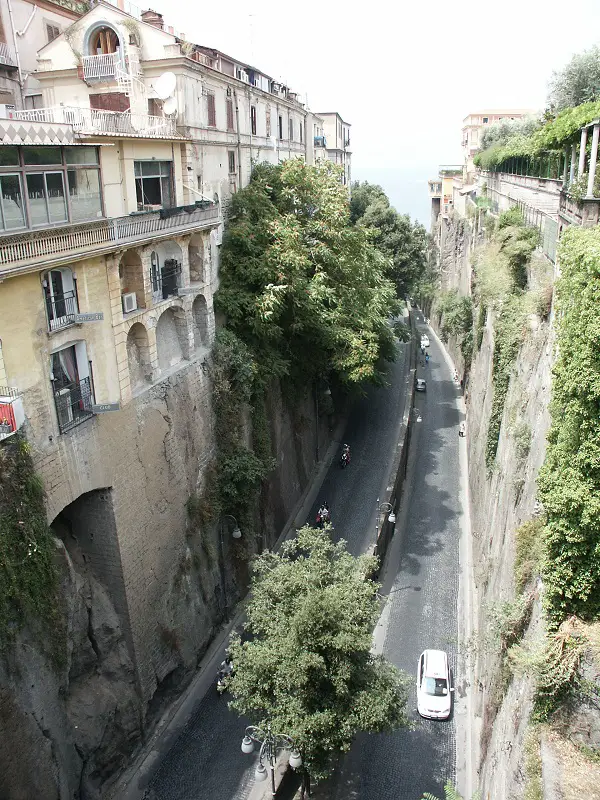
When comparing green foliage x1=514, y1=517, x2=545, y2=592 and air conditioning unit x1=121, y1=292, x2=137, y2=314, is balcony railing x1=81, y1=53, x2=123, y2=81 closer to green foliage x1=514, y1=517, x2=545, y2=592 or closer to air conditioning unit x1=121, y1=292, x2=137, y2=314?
air conditioning unit x1=121, y1=292, x2=137, y2=314

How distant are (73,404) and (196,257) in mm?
8677

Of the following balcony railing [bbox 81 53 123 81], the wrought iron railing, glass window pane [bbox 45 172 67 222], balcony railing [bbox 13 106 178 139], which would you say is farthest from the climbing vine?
balcony railing [bbox 81 53 123 81]

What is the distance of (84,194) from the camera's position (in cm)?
1673

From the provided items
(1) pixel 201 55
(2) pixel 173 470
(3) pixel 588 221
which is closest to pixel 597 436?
(3) pixel 588 221

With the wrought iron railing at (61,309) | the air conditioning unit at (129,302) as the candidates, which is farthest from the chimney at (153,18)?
the wrought iron railing at (61,309)

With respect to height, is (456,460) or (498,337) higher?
(498,337)

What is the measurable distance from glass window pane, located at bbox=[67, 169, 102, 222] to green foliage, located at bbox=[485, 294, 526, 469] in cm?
1468

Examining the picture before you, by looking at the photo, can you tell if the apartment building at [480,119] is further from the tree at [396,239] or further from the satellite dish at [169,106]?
the satellite dish at [169,106]

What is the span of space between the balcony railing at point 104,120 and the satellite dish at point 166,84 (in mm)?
754

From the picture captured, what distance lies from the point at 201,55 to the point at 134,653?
2087 centimetres

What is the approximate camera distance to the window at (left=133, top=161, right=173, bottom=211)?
771 inches

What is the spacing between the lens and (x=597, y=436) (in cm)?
1079

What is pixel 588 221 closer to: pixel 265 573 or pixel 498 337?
pixel 498 337

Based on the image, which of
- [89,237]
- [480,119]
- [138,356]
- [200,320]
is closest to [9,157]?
[89,237]
